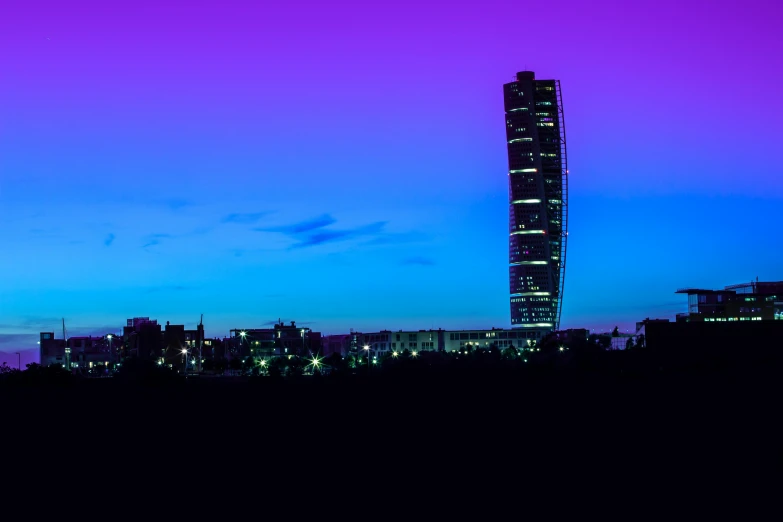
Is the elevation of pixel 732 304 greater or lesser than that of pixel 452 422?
greater

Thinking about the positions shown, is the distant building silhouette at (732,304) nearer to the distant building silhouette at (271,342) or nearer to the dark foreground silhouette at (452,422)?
the distant building silhouette at (271,342)

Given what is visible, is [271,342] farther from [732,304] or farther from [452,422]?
[452,422]

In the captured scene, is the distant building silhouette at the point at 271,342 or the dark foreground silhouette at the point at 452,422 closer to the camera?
the dark foreground silhouette at the point at 452,422

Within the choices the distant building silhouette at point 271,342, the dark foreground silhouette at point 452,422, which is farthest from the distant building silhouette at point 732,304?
the dark foreground silhouette at point 452,422

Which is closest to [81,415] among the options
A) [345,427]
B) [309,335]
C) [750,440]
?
[345,427]

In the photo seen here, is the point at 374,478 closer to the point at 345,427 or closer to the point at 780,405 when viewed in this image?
the point at 345,427

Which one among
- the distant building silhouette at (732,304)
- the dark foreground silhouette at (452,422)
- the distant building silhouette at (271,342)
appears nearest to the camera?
the dark foreground silhouette at (452,422)

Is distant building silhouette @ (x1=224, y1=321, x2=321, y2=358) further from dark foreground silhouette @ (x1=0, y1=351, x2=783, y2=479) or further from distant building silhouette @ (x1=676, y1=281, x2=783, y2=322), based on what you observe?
dark foreground silhouette @ (x1=0, y1=351, x2=783, y2=479)

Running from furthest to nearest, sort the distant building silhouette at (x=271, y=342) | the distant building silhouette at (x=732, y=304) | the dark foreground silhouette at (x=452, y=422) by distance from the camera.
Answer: the distant building silhouette at (x=732, y=304)
the distant building silhouette at (x=271, y=342)
the dark foreground silhouette at (x=452, y=422)

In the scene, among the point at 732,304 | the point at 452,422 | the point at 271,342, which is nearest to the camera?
the point at 452,422

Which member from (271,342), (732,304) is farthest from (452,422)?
(732,304)

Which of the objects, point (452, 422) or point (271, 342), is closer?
point (452, 422)

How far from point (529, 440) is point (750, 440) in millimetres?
4944

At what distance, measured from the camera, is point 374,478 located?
653 inches
